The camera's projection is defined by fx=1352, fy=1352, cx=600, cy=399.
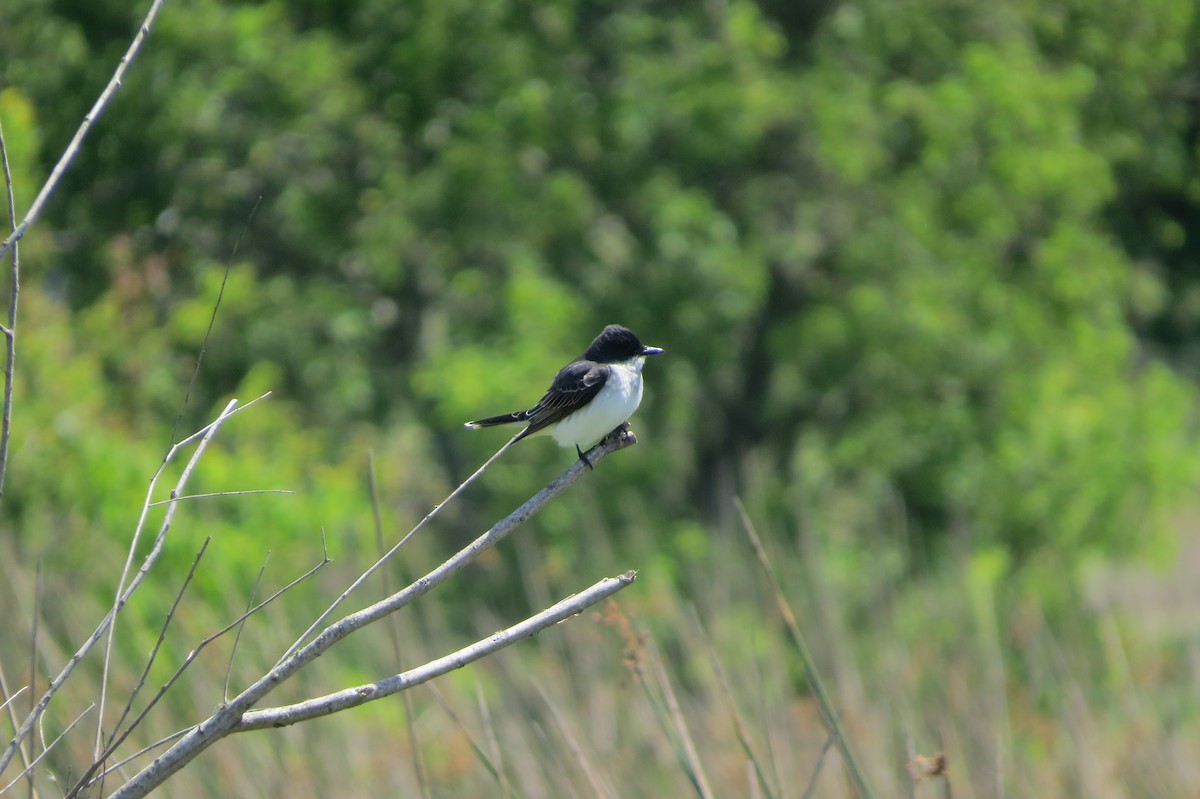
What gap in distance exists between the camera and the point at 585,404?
4.36 m

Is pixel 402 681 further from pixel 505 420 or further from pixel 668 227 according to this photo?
pixel 668 227

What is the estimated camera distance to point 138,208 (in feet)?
45.6

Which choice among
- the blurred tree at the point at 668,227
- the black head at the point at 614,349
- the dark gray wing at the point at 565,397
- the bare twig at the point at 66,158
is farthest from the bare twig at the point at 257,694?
the blurred tree at the point at 668,227

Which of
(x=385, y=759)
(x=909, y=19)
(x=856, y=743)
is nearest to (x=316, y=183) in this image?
(x=909, y=19)

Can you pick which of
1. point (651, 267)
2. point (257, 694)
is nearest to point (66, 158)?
point (257, 694)

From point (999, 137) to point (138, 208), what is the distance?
882 centimetres

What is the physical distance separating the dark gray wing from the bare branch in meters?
1.97

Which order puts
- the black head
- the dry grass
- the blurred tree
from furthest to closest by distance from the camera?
the blurred tree < the black head < the dry grass

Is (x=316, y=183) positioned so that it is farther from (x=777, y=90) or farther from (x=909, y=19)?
(x=909, y=19)

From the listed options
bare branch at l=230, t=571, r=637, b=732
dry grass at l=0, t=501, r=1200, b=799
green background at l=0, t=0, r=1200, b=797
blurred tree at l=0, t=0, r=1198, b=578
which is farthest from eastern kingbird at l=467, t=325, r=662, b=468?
blurred tree at l=0, t=0, r=1198, b=578

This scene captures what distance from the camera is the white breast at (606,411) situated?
167 inches

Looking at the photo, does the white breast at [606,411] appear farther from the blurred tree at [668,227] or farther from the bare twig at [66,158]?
the blurred tree at [668,227]

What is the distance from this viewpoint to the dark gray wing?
433cm

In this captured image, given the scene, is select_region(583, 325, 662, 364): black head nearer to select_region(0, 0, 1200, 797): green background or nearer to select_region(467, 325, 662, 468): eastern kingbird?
select_region(467, 325, 662, 468): eastern kingbird
